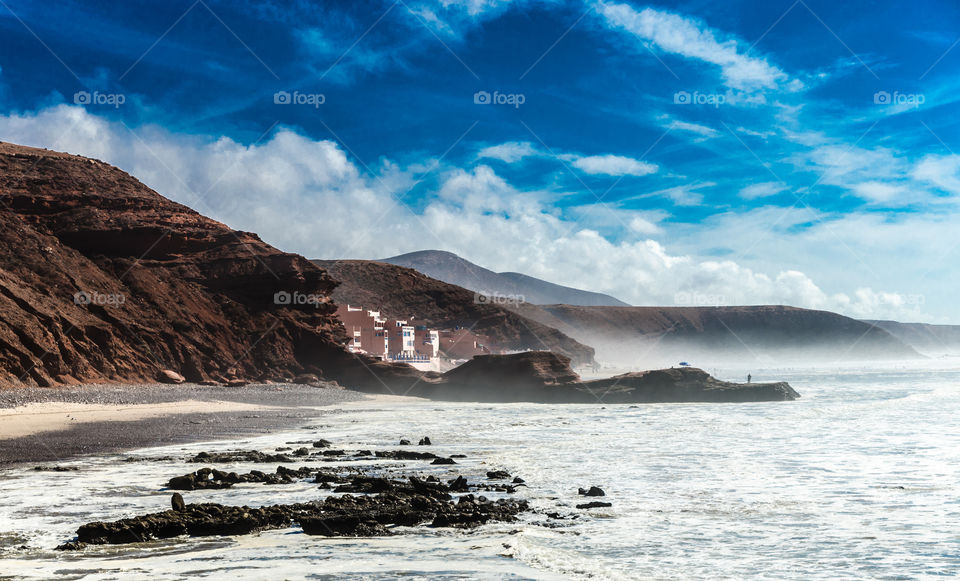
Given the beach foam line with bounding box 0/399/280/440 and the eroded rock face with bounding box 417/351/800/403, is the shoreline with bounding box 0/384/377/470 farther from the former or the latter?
the eroded rock face with bounding box 417/351/800/403

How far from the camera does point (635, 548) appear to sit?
1027cm

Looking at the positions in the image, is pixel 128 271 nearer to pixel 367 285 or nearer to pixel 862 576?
pixel 862 576

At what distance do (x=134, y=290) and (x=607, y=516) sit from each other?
4607 centimetres

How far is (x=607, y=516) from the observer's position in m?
12.3

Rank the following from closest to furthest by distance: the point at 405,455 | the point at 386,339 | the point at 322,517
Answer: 1. the point at 322,517
2. the point at 405,455
3. the point at 386,339

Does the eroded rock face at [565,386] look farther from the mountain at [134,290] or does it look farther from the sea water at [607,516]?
the sea water at [607,516]

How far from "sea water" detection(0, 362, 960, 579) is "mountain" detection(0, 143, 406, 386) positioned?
21.3 metres

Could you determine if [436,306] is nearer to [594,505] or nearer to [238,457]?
[238,457]

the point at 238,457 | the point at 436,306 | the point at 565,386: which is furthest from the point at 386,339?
→ the point at 238,457

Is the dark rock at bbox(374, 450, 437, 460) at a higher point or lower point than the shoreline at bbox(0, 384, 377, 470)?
lower

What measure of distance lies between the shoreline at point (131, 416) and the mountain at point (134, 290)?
131 inches

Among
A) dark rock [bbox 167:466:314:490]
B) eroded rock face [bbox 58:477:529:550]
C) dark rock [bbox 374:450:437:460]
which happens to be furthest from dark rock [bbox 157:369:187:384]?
eroded rock face [bbox 58:477:529:550]

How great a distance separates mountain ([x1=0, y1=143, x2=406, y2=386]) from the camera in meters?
39.7

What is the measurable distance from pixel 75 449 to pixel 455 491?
11.7 m
